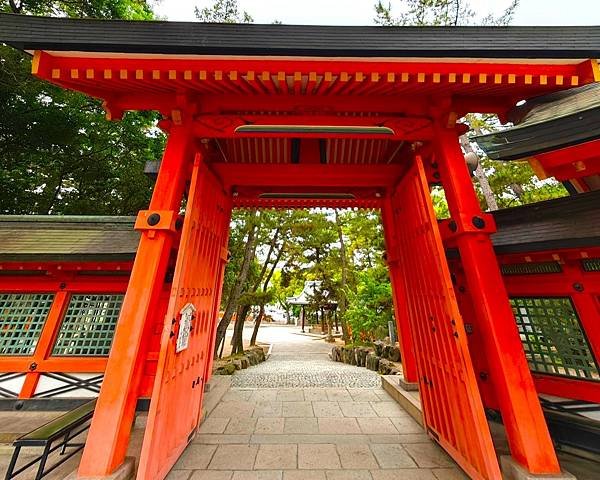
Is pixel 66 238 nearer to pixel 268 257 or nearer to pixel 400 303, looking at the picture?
pixel 400 303

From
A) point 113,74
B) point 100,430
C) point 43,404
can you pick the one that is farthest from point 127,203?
point 100,430

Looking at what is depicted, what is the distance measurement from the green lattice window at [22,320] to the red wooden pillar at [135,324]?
3534 millimetres

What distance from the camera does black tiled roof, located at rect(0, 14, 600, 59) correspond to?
244 centimetres

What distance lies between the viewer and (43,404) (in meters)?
Result: 4.33

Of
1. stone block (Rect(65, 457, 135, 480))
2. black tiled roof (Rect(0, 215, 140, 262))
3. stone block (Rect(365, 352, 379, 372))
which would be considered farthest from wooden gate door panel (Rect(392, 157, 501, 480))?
stone block (Rect(365, 352, 379, 372))

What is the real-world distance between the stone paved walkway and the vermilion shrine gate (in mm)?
273

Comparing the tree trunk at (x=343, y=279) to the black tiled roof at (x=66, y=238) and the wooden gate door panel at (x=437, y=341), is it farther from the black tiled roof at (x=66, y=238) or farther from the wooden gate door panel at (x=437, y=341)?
the black tiled roof at (x=66, y=238)

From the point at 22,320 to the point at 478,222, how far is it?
23.5ft

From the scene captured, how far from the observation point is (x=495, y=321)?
8.61 ft

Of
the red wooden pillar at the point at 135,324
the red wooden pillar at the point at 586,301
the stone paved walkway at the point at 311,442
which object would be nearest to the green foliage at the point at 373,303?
the stone paved walkway at the point at 311,442

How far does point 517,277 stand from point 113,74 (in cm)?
560

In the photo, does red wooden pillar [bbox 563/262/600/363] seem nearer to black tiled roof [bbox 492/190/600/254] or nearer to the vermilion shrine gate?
black tiled roof [bbox 492/190/600/254]

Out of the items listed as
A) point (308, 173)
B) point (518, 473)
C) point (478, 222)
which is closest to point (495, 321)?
point (478, 222)

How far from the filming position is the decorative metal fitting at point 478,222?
9.32 ft
